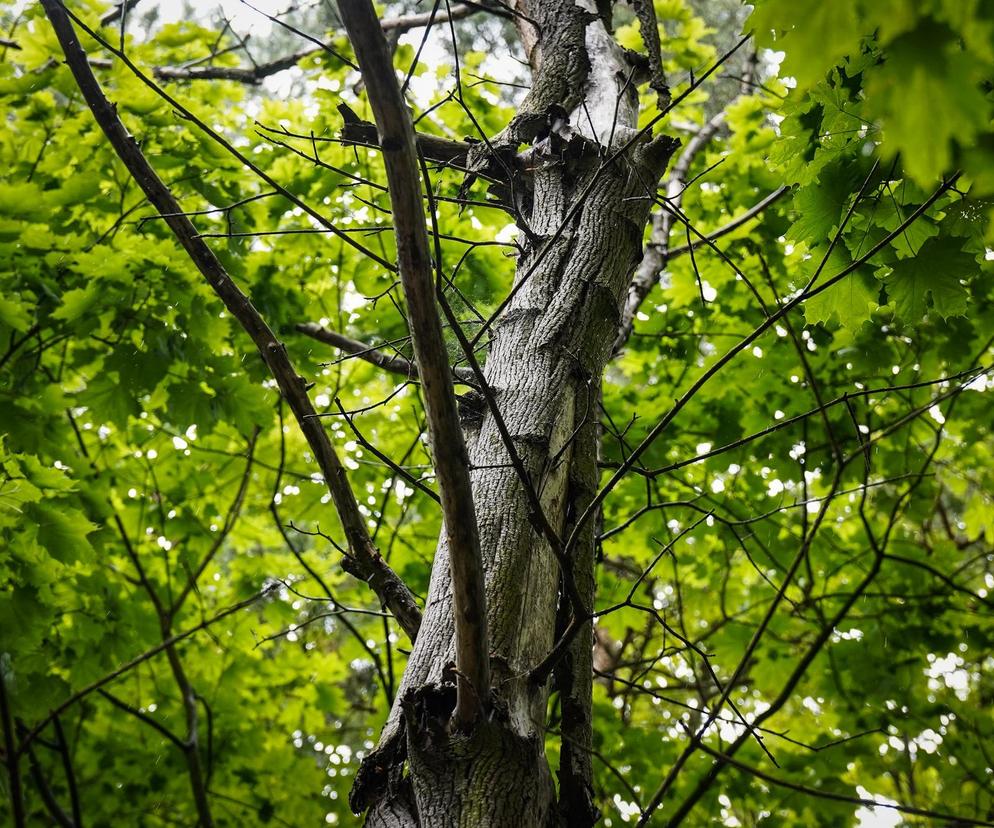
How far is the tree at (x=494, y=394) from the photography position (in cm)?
109

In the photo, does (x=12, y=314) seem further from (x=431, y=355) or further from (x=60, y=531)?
(x=431, y=355)

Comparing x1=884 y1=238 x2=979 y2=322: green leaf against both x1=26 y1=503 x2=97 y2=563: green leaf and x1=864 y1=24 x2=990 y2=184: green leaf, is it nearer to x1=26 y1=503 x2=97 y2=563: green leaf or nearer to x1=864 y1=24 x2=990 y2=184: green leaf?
x1=864 y1=24 x2=990 y2=184: green leaf

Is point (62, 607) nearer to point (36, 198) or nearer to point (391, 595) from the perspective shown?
point (36, 198)

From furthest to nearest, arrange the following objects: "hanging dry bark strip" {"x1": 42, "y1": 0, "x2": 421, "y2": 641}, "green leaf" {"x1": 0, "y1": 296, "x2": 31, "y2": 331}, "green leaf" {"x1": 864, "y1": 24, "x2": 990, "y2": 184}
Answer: "green leaf" {"x1": 0, "y1": 296, "x2": 31, "y2": 331} → "hanging dry bark strip" {"x1": 42, "y1": 0, "x2": 421, "y2": 641} → "green leaf" {"x1": 864, "y1": 24, "x2": 990, "y2": 184}

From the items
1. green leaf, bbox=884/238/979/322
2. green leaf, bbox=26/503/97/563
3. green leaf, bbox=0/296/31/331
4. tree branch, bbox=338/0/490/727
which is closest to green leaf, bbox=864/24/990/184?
tree branch, bbox=338/0/490/727

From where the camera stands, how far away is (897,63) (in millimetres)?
586

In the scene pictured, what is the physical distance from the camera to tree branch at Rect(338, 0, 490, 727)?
75cm

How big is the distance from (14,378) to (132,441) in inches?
30.2

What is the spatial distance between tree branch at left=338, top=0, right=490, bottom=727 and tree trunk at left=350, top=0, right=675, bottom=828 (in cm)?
8

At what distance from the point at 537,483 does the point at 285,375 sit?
1.81ft

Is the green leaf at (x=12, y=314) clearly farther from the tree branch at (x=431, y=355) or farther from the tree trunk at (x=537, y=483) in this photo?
the tree branch at (x=431, y=355)

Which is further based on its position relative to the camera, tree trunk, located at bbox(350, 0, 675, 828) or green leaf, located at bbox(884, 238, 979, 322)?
green leaf, located at bbox(884, 238, 979, 322)

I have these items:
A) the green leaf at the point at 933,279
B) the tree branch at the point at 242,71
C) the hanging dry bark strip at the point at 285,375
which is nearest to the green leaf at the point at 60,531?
the hanging dry bark strip at the point at 285,375

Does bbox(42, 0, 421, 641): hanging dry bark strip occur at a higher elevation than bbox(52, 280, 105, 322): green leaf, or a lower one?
lower
